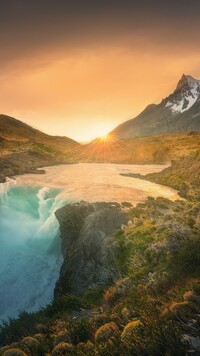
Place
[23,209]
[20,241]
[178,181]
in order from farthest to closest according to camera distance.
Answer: [178,181]
[23,209]
[20,241]

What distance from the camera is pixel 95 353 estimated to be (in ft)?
24.7

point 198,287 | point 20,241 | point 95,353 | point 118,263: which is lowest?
point 20,241

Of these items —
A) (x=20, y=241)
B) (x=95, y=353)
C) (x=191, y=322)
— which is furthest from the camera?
(x=20, y=241)

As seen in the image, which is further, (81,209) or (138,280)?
(81,209)

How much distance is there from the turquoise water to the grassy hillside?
7.20m

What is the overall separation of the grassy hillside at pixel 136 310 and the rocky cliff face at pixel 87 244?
1029 millimetres

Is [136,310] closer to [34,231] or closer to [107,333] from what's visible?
[107,333]

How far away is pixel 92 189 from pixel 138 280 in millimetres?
28612

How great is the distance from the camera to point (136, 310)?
967 centimetres

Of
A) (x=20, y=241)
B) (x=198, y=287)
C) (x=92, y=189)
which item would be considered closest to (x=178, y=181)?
(x=92, y=189)

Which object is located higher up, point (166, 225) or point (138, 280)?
point (166, 225)

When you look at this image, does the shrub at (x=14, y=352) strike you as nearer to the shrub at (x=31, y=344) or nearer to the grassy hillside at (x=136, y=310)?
the grassy hillside at (x=136, y=310)

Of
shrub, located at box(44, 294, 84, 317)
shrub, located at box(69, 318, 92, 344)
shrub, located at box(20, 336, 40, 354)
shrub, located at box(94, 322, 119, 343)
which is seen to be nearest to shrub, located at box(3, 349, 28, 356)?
shrub, located at box(20, 336, 40, 354)

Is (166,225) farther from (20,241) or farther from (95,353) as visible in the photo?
(20,241)
